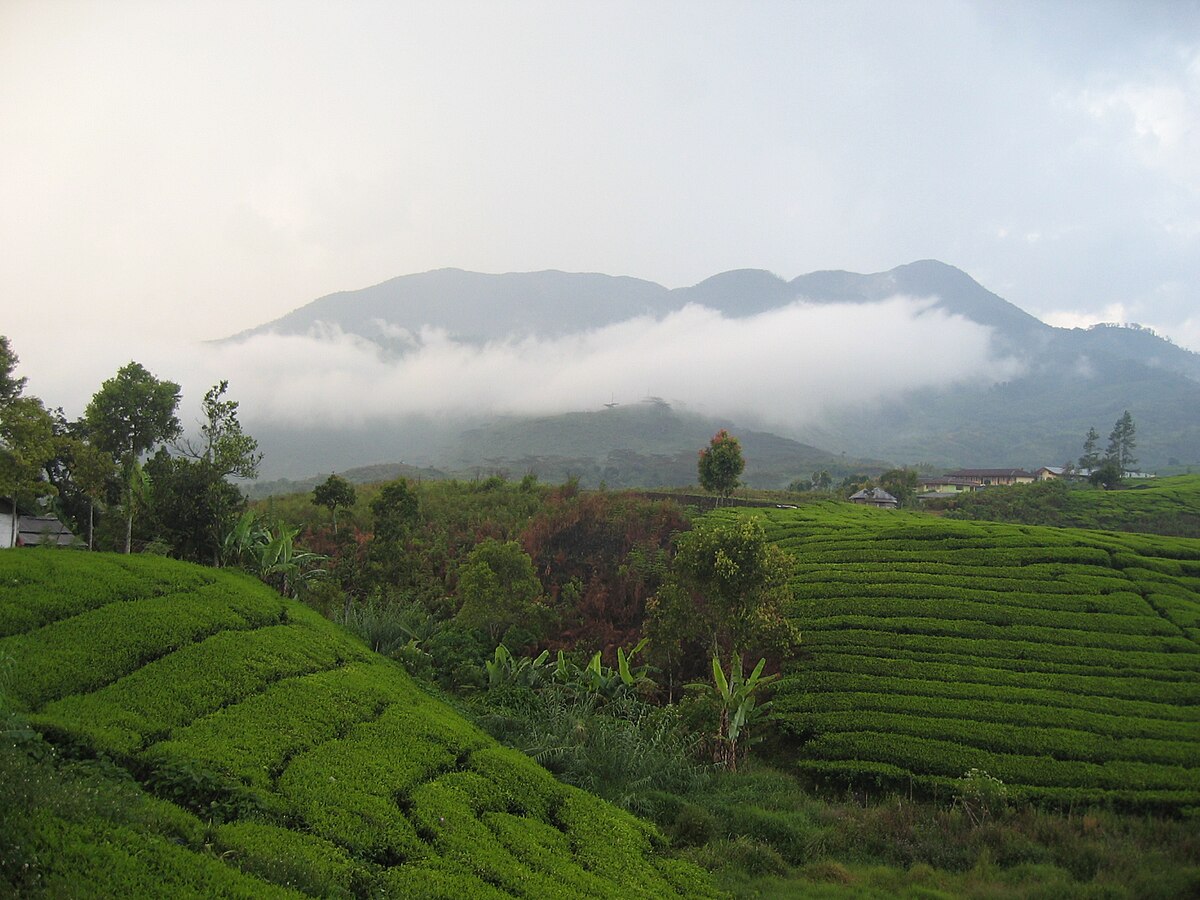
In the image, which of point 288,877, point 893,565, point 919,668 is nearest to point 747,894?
point 288,877

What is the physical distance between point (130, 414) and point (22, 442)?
3230mm

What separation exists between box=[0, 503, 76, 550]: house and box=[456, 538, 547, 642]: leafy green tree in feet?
42.7

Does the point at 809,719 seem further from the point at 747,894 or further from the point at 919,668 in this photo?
the point at 747,894

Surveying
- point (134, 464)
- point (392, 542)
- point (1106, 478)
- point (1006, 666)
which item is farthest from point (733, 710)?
point (1106, 478)

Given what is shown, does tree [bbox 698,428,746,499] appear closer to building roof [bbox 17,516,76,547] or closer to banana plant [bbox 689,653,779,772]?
banana plant [bbox 689,653,779,772]

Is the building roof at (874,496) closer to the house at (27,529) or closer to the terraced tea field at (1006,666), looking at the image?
the terraced tea field at (1006,666)

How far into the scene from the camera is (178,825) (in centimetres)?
644

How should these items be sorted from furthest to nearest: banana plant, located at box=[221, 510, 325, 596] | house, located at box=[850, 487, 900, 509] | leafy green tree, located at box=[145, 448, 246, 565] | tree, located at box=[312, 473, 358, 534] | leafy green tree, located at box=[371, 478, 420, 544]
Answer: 1. house, located at box=[850, 487, 900, 509]
2. tree, located at box=[312, 473, 358, 534]
3. leafy green tree, located at box=[371, 478, 420, 544]
4. leafy green tree, located at box=[145, 448, 246, 565]
5. banana plant, located at box=[221, 510, 325, 596]

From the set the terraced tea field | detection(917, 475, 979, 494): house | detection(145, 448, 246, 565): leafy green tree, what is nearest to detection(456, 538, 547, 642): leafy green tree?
detection(145, 448, 246, 565): leafy green tree

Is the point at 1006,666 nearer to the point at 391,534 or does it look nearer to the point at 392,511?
the point at 391,534

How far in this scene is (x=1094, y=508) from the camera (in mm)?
35188

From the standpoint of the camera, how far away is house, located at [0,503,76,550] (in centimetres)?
2100

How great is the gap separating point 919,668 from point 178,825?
14878mm

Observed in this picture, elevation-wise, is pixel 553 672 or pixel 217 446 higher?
pixel 217 446
